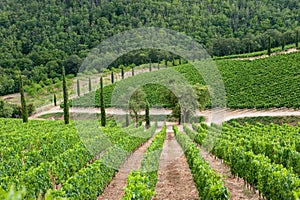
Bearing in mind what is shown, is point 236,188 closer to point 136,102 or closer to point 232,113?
point 136,102

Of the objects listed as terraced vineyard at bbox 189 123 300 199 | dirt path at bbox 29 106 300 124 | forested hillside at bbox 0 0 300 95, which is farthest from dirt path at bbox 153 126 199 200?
forested hillside at bbox 0 0 300 95

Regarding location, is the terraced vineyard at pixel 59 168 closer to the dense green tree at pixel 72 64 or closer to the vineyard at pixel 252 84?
the vineyard at pixel 252 84

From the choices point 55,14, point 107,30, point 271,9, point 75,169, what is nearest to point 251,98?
point 75,169

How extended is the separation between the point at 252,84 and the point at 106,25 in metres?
72.1

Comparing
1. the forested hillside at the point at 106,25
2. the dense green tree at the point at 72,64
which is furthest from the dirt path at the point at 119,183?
the dense green tree at the point at 72,64

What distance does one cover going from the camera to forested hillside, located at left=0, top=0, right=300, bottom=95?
91062 millimetres

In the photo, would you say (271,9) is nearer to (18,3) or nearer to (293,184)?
(18,3)

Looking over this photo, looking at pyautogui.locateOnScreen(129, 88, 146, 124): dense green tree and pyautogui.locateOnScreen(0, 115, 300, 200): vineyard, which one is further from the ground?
pyautogui.locateOnScreen(129, 88, 146, 124): dense green tree

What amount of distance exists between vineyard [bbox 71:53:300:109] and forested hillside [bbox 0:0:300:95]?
25234 millimetres

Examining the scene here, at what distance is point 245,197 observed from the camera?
1095 cm

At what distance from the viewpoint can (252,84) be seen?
5516 cm

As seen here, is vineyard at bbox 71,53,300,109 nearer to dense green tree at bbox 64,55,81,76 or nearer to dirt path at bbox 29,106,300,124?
dirt path at bbox 29,106,300,124

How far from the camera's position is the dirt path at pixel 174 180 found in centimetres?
1176

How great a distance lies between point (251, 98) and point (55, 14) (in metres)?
95.8
